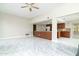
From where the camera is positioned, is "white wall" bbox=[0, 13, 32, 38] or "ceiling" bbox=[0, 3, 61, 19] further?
"white wall" bbox=[0, 13, 32, 38]

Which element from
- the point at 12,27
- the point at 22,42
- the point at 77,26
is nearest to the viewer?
the point at 77,26

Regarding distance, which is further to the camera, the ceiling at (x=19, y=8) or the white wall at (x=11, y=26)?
the white wall at (x=11, y=26)

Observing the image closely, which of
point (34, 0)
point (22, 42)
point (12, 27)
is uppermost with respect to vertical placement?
point (34, 0)

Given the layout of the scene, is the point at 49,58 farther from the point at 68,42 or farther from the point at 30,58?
the point at 68,42

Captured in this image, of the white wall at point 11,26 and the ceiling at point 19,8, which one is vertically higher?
the ceiling at point 19,8

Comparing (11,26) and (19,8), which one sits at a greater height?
(19,8)

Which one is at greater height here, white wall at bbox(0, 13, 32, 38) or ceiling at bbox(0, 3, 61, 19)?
ceiling at bbox(0, 3, 61, 19)

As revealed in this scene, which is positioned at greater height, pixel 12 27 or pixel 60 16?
pixel 60 16

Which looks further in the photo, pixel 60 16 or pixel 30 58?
pixel 60 16

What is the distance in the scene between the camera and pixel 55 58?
1371 mm

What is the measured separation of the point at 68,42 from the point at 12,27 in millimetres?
1810

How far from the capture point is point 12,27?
2781 millimetres

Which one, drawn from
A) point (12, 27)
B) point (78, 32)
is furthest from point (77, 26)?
point (12, 27)

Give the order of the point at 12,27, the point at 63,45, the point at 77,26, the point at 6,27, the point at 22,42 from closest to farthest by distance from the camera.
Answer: the point at 77,26, the point at 12,27, the point at 6,27, the point at 63,45, the point at 22,42
